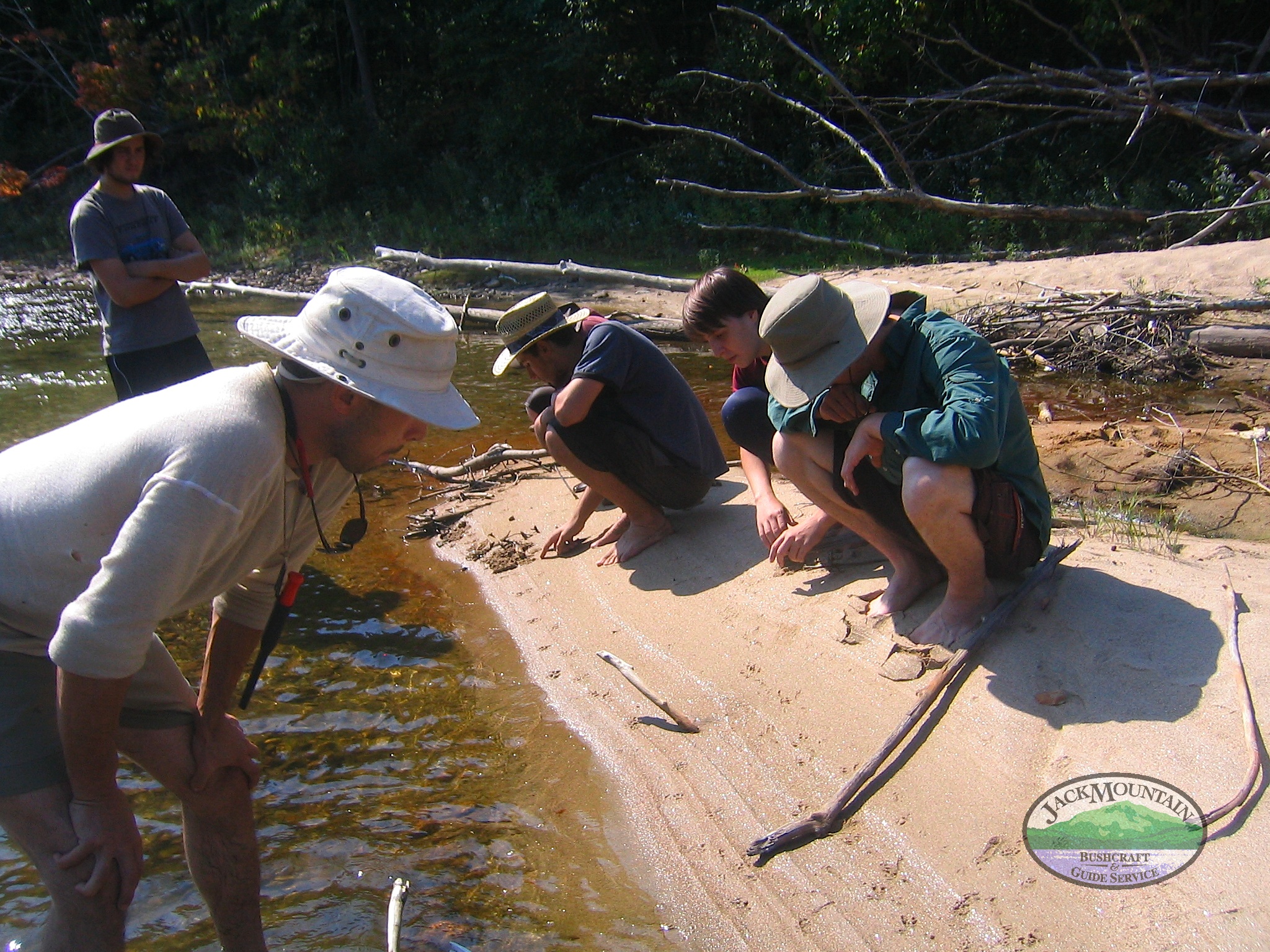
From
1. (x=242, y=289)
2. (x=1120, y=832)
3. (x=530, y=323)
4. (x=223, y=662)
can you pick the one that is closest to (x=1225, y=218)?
(x=530, y=323)

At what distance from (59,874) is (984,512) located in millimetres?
2424

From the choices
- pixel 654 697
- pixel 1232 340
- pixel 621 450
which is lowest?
pixel 1232 340

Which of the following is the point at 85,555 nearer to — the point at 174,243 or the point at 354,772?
the point at 354,772

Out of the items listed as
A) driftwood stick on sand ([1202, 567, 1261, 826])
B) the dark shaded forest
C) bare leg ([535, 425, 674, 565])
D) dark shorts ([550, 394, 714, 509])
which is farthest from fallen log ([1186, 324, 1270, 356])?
driftwood stick on sand ([1202, 567, 1261, 826])

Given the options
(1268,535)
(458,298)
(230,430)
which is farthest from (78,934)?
(458,298)

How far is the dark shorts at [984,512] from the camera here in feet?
9.88

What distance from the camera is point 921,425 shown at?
9.55ft

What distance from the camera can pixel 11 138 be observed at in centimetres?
2467

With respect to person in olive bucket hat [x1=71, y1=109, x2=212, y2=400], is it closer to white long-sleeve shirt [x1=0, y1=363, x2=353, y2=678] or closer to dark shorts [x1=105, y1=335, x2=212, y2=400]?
dark shorts [x1=105, y1=335, x2=212, y2=400]

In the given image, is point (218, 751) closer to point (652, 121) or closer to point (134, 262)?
point (134, 262)

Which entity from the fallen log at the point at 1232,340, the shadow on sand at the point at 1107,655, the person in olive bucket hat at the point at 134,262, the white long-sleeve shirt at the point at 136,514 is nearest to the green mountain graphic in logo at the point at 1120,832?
the shadow on sand at the point at 1107,655

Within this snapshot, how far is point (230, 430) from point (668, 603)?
2.49 metres

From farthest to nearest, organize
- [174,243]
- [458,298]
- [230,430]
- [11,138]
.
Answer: [11,138], [458,298], [174,243], [230,430]

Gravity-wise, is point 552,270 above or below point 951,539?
below
